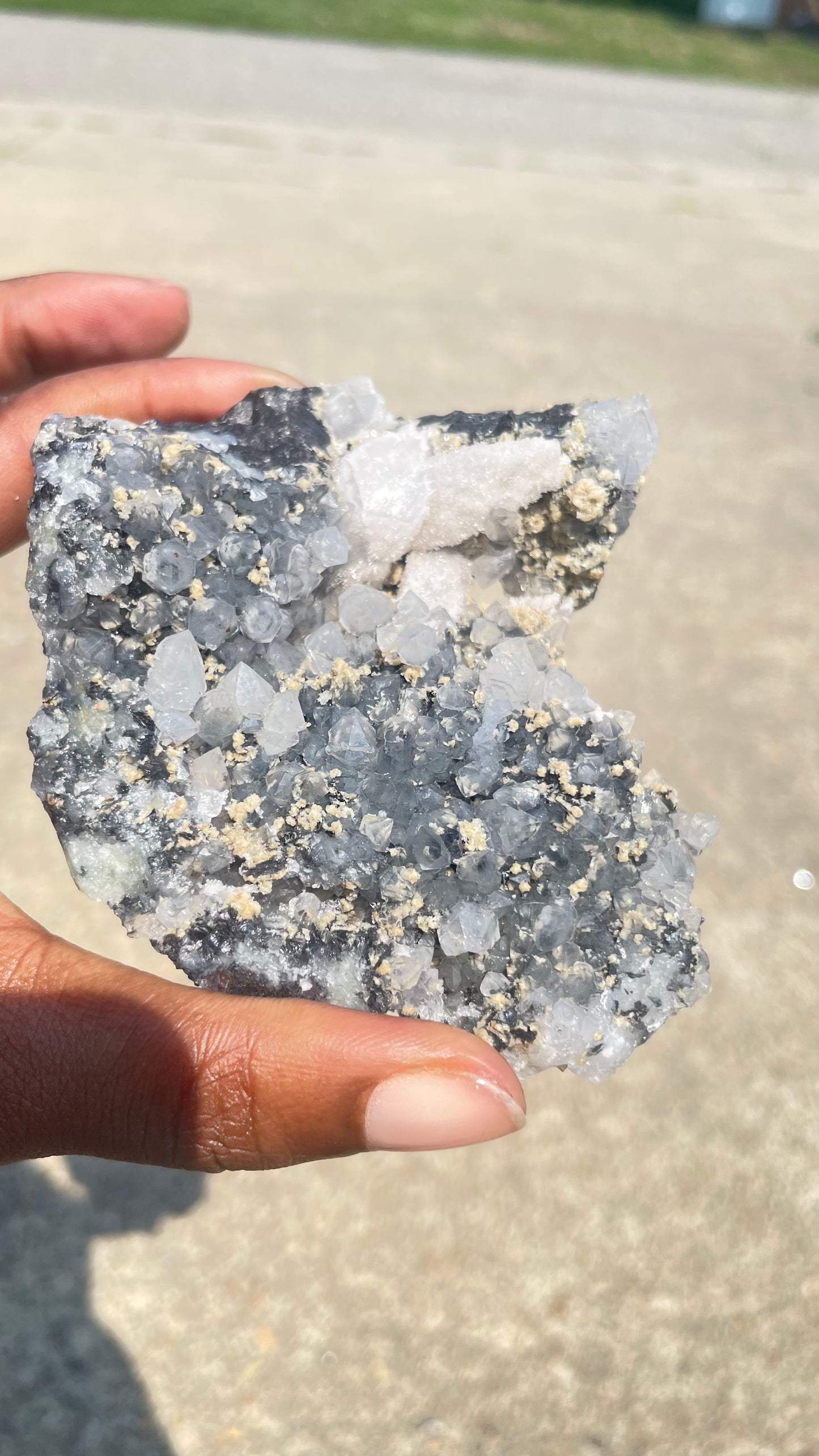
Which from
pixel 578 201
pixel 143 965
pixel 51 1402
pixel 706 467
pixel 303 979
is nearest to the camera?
pixel 303 979

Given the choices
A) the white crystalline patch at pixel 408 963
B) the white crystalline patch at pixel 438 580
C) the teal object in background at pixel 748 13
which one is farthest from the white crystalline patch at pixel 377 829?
the teal object in background at pixel 748 13

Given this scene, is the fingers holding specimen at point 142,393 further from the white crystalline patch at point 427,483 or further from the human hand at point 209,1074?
the human hand at point 209,1074

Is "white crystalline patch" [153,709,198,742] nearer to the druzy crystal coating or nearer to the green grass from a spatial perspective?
the druzy crystal coating

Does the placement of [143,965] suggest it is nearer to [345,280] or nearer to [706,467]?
[706,467]

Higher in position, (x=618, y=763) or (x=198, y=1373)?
(x=618, y=763)

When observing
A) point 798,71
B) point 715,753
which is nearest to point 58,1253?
point 715,753

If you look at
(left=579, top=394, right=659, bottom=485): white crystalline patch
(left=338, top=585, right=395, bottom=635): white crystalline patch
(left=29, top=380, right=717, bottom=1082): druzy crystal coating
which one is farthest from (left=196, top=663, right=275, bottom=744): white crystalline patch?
(left=579, top=394, right=659, bottom=485): white crystalline patch

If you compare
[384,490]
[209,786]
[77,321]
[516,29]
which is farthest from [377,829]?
[516,29]
